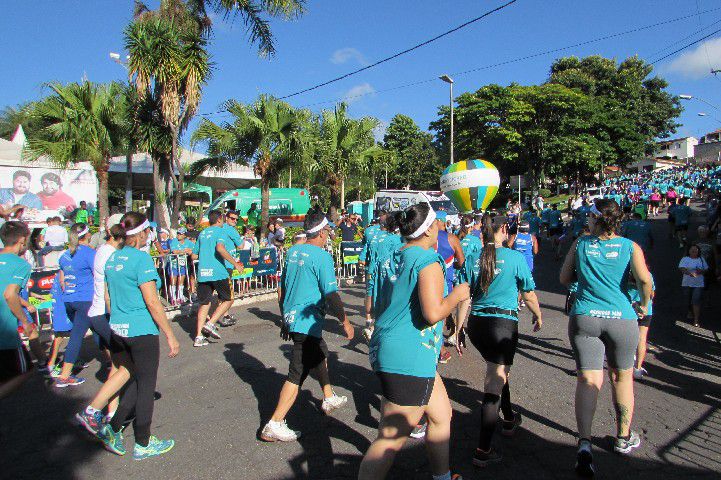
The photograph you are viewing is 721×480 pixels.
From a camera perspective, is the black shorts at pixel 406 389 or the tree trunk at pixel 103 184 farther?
the tree trunk at pixel 103 184

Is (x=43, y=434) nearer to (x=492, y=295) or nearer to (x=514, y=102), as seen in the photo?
(x=492, y=295)

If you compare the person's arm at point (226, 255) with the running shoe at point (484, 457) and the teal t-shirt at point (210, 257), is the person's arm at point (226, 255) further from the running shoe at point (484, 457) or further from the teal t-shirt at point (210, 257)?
the running shoe at point (484, 457)

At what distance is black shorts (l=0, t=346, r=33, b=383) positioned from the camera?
310 centimetres

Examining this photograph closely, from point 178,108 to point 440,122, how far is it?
3376 cm

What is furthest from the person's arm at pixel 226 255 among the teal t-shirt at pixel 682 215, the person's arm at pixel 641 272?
the teal t-shirt at pixel 682 215

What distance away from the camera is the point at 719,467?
361cm

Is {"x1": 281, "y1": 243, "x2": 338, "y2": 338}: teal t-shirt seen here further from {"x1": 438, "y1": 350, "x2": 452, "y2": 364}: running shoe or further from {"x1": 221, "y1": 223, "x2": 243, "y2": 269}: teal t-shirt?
{"x1": 221, "y1": 223, "x2": 243, "y2": 269}: teal t-shirt

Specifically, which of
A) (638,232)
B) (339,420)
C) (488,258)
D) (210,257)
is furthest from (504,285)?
(638,232)

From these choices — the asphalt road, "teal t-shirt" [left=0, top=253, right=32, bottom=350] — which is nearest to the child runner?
the asphalt road

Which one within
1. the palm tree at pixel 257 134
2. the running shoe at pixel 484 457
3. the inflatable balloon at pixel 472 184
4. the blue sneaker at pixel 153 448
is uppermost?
the palm tree at pixel 257 134

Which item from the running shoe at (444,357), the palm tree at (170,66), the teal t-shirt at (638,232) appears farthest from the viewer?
the palm tree at (170,66)

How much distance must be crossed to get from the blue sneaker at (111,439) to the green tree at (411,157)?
153 ft

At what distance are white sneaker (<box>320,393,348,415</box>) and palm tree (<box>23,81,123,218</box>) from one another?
47.6 feet

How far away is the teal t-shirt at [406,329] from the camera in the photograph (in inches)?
108
